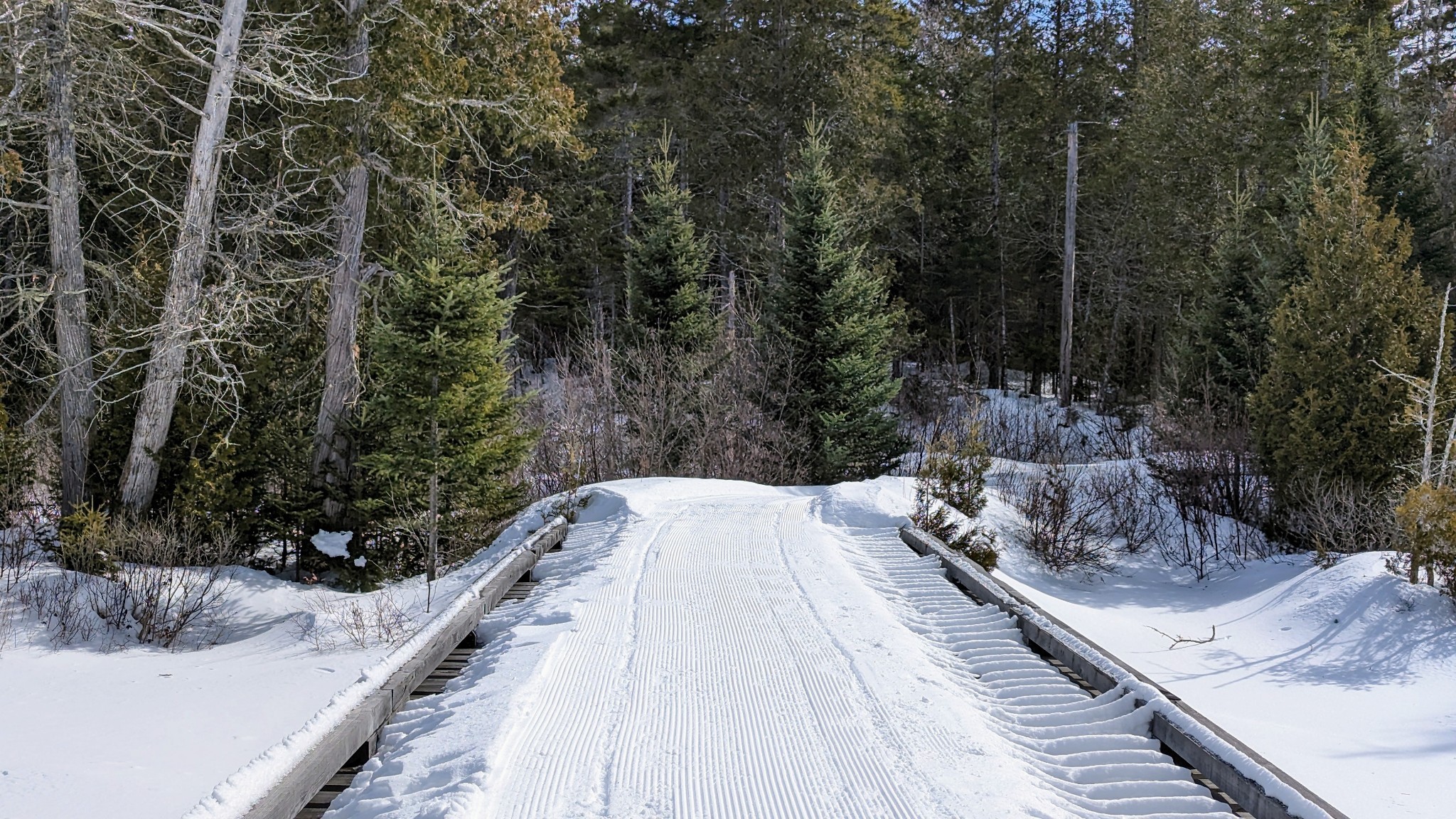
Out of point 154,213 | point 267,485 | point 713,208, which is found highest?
point 713,208

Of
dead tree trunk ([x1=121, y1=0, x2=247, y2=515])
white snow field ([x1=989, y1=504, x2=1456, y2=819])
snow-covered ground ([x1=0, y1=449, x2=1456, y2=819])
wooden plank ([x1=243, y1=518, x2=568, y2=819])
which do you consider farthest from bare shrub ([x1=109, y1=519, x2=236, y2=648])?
white snow field ([x1=989, y1=504, x2=1456, y2=819])

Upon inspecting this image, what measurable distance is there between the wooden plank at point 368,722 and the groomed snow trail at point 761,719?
0.37ft

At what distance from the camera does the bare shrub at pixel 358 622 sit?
30.4ft

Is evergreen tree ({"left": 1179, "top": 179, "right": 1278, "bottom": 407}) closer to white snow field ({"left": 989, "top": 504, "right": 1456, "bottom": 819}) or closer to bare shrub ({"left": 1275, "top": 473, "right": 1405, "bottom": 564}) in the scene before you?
bare shrub ({"left": 1275, "top": 473, "right": 1405, "bottom": 564})

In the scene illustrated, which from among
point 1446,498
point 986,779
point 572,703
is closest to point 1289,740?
point 1446,498

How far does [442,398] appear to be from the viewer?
10.9 m

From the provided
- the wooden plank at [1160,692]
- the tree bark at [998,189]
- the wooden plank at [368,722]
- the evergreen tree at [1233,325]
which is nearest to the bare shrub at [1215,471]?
the evergreen tree at [1233,325]

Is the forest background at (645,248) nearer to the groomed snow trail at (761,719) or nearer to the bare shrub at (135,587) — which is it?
the bare shrub at (135,587)

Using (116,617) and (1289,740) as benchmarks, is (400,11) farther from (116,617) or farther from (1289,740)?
(1289,740)

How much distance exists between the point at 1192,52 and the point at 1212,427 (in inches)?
684

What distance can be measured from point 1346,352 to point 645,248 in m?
12.8

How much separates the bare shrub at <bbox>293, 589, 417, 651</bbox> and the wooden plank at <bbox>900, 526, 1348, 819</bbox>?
538cm

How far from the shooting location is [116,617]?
32.8 ft

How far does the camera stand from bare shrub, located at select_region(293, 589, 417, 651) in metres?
9.27
